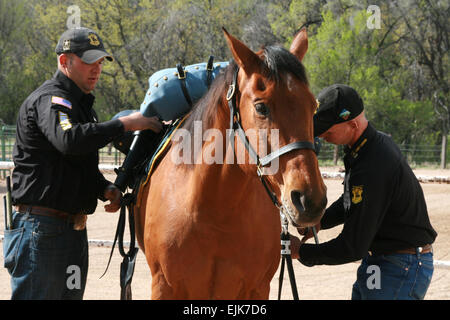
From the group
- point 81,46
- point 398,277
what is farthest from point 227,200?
point 81,46

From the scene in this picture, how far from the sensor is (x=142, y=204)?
3066mm

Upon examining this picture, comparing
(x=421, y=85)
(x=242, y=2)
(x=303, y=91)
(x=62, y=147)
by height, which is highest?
(x=242, y=2)

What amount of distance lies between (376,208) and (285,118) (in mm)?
747

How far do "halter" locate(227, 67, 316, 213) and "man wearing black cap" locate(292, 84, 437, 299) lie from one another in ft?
1.62

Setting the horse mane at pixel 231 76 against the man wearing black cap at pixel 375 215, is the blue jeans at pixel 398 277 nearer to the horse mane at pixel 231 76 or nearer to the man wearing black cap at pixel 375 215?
the man wearing black cap at pixel 375 215

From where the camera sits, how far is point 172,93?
304 cm

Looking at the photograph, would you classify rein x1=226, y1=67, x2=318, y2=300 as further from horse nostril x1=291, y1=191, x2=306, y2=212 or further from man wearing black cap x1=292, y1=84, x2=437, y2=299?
man wearing black cap x1=292, y1=84, x2=437, y2=299

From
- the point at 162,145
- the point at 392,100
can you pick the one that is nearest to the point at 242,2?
the point at 392,100

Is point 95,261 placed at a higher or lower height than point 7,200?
lower

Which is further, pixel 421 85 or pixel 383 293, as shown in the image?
pixel 421 85

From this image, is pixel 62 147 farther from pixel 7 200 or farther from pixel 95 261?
pixel 95 261

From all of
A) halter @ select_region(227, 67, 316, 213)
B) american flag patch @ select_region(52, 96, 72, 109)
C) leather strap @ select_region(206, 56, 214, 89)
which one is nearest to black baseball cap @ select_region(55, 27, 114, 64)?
american flag patch @ select_region(52, 96, 72, 109)

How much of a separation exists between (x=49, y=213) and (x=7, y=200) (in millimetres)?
345
